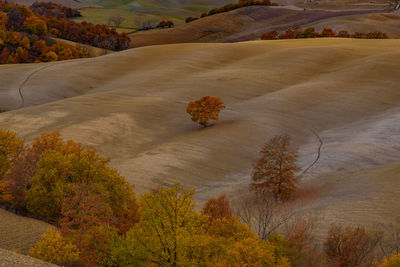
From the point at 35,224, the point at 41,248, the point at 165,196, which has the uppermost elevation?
the point at 165,196

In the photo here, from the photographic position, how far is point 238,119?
55.1 metres

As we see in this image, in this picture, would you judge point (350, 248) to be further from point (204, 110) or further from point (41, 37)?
point (41, 37)

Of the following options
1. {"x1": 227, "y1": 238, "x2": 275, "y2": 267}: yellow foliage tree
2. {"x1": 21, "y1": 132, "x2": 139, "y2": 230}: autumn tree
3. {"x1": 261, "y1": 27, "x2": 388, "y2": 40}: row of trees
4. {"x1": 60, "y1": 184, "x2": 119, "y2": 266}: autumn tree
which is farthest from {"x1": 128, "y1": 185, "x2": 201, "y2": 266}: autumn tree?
{"x1": 261, "y1": 27, "x2": 388, "y2": 40}: row of trees

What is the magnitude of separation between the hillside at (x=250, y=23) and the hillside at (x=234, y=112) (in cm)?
5390

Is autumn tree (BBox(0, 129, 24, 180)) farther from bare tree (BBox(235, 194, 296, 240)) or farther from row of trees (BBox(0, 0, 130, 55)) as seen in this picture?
row of trees (BBox(0, 0, 130, 55))

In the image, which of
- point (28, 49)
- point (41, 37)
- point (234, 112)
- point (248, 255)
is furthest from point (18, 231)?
point (41, 37)

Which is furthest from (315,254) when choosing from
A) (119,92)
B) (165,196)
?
(119,92)

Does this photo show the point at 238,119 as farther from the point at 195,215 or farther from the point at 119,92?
the point at 195,215

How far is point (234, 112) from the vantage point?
58812mm

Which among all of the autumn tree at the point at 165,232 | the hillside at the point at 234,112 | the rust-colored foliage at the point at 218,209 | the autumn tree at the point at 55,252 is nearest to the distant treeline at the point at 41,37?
the hillside at the point at 234,112

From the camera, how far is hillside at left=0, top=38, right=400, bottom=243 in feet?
124

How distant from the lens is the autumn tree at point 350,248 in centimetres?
2255

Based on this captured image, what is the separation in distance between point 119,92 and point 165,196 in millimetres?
52132

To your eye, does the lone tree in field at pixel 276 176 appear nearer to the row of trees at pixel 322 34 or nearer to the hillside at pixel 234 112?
the hillside at pixel 234 112
